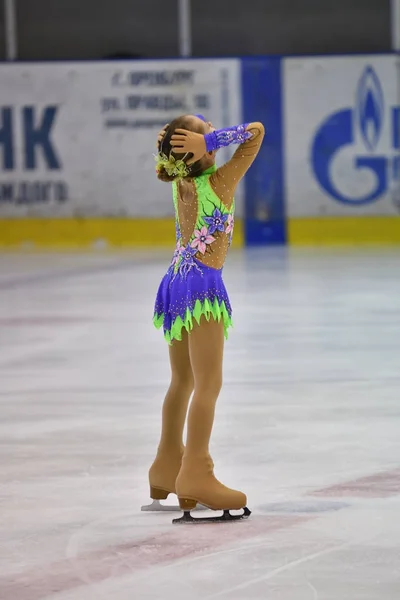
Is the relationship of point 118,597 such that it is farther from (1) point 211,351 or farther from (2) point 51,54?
(2) point 51,54

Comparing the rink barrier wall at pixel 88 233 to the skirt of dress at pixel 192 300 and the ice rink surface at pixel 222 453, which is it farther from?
the skirt of dress at pixel 192 300

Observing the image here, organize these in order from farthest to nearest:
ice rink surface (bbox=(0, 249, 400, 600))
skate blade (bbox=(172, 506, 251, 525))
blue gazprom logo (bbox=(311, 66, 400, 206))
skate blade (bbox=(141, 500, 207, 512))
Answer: blue gazprom logo (bbox=(311, 66, 400, 206)) < skate blade (bbox=(141, 500, 207, 512)) < skate blade (bbox=(172, 506, 251, 525)) < ice rink surface (bbox=(0, 249, 400, 600))

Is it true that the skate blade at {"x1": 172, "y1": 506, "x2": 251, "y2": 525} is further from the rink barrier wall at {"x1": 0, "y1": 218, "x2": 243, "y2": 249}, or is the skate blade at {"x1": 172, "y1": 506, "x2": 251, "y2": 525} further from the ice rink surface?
the rink barrier wall at {"x1": 0, "y1": 218, "x2": 243, "y2": 249}

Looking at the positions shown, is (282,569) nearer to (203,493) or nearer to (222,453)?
(203,493)

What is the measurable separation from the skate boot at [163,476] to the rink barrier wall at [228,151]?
13.3 m

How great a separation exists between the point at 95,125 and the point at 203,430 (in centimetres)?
1444

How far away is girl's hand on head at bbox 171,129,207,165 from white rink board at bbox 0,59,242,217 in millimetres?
13826

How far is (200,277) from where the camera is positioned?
4.88 meters

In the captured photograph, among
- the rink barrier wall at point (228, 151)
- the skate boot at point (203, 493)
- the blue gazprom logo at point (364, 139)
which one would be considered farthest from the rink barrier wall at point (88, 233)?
the skate boot at point (203, 493)

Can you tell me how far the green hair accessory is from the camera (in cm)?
488

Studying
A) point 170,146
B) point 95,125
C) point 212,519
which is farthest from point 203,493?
point 95,125

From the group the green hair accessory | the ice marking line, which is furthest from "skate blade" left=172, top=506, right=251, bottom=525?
the green hair accessory

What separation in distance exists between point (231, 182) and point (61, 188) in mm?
14172

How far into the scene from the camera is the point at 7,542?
456 cm
